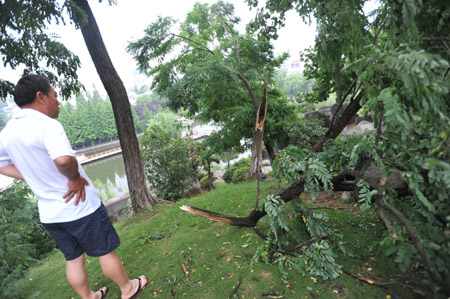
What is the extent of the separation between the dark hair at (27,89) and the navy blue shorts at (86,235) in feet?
3.27

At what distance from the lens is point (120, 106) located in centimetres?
524

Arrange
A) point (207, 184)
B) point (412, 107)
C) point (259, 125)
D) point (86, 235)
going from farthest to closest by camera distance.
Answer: point (207, 184)
point (259, 125)
point (86, 235)
point (412, 107)

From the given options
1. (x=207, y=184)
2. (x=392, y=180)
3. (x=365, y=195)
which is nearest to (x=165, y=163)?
(x=207, y=184)

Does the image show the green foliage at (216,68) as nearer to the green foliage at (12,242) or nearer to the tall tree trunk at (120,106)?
the tall tree trunk at (120,106)

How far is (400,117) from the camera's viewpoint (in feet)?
4.75

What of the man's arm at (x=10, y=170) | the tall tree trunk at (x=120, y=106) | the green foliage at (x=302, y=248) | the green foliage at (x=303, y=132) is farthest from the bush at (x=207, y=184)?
the man's arm at (x=10, y=170)

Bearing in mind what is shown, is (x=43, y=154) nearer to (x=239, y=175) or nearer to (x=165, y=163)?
(x=165, y=163)

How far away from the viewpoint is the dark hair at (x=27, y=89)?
77.2 inches

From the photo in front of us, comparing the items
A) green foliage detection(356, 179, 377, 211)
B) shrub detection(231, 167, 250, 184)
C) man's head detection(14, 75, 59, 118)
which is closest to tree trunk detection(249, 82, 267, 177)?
green foliage detection(356, 179, 377, 211)

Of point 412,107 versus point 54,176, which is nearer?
point 412,107

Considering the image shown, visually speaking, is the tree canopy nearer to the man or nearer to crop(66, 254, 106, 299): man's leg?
the man

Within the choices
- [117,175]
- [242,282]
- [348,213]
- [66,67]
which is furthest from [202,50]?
[117,175]

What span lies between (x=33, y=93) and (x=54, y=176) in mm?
667

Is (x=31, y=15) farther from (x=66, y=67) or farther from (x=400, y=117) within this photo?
(x=400, y=117)
